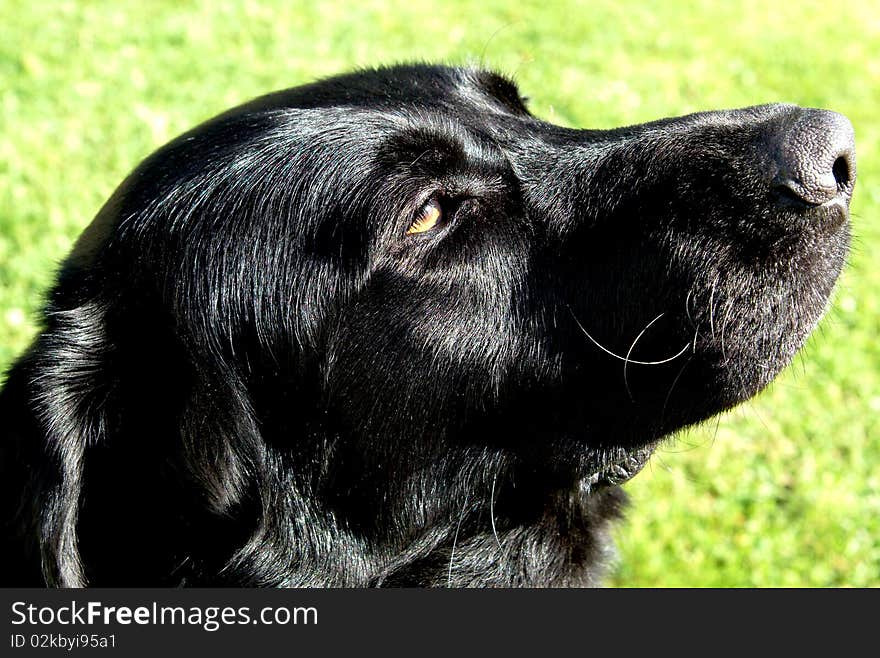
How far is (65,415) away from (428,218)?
1118 mm

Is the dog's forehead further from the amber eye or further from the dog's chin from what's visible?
the dog's chin

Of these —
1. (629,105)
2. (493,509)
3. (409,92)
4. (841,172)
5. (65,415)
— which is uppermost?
(409,92)

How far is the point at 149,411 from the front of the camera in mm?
2617

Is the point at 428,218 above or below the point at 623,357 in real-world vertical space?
above

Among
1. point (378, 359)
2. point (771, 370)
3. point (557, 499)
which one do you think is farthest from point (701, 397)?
point (378, 359)

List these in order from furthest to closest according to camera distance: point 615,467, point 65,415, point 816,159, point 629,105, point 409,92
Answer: point 629,105 < point 409,92 < point 615,467 < point 65,415 < point 816,159

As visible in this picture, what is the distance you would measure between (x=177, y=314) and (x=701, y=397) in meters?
1.50

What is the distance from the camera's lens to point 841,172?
242 centimetres

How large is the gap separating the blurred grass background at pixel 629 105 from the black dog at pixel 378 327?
1.91 feet

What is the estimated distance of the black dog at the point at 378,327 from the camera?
96.9 inches

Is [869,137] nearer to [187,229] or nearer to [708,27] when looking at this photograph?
[708,27]

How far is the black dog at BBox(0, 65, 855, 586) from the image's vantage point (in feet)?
8.07

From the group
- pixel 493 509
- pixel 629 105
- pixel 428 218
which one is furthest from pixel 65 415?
pixel 629 105

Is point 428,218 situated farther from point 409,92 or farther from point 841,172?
point 841,172
